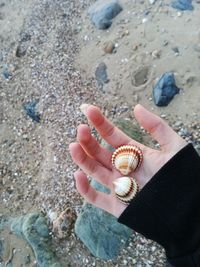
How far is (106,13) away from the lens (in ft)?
16.5

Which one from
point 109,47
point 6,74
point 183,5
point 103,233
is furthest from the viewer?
point 6,74

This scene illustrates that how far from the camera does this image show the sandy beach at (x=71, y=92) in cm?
420

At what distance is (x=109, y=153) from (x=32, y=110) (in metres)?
1.86

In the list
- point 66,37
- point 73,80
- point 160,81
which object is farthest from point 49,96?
point 160,81

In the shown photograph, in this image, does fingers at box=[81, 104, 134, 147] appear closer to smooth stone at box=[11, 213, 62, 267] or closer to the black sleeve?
the black sleeve

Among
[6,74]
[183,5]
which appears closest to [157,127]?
[183,5]

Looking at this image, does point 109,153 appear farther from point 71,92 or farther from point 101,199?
point 71,92

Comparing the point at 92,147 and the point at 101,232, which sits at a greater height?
the point at 92,147

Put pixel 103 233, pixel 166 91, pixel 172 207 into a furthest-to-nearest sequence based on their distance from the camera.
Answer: pixel 166 91 → pixel 103 233 → pixel 172 207

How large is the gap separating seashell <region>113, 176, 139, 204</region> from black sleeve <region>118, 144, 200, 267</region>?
47 mm

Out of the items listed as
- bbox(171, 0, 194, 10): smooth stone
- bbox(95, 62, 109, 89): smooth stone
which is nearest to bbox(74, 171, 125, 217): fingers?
bbox(95, 62, 109, 89): smooth stone

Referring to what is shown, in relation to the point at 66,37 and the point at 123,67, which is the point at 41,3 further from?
the point at 123,67

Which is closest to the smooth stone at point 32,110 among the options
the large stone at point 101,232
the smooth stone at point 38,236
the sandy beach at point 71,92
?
the sandy beach at point 71,92

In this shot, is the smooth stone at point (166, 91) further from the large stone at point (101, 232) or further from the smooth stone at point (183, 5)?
the smooth stone at point (183, 5)
